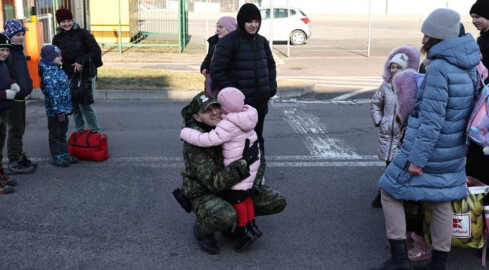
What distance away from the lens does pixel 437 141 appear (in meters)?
3.82

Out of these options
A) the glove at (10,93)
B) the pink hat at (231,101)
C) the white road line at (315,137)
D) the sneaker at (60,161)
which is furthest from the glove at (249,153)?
the sneaker at (60,161)

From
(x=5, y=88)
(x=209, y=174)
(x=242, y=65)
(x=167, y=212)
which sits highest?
(x=242, y=65)

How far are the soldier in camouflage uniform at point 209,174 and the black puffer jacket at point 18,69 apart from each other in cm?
241

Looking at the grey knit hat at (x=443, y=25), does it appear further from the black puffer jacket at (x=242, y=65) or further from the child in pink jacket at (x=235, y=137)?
the black puffer jacket at (x=242, y=65)

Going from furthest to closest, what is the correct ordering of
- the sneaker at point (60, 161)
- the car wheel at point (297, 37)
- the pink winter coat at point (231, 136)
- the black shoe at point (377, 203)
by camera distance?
the car wheel at point (297, 37) → the sneaker at point (60, 161) → the black shoe at point (377, 203) → the pink winter coat at point (231, 136)

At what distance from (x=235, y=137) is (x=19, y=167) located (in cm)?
324

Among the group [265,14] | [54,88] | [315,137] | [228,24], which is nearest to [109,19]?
[265,14]

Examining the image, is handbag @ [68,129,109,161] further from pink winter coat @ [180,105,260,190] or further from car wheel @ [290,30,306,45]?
car wheel @ [290,30,306,45]

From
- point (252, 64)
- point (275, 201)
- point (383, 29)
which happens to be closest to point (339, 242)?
point (275, 201)

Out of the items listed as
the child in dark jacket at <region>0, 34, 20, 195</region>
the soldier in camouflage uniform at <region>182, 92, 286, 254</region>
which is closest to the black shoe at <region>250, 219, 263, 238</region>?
the soldier in camouflage uniform at <region>182, 92, 286, 254</region>

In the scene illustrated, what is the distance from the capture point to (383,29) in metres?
31.8

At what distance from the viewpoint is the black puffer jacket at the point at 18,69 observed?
19.5 feet

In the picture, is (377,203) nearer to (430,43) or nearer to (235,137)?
(235,137)

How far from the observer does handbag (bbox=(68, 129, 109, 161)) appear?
687 centimetres
